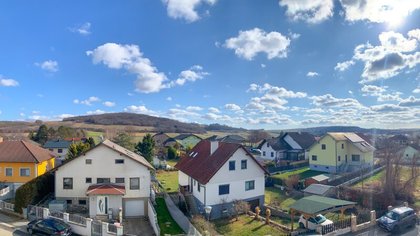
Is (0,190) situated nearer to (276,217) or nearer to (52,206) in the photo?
(52,206)

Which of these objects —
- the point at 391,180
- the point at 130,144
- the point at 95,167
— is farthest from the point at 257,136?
the point at 95,167

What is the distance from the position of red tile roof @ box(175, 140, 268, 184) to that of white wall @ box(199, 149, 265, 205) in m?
0.40

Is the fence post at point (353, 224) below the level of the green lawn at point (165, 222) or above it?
above

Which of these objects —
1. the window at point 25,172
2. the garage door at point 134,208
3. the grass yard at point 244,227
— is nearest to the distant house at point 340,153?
the grass yard at point 244,227

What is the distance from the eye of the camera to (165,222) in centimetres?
2727

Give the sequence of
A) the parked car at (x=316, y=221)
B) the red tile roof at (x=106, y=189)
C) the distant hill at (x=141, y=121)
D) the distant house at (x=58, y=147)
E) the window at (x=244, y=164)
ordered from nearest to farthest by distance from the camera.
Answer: the parked car at (x=316, y=221) → the red tile roof at (x=106, y=189) → the window at (x=244, y=164) → the distant house at (x=58, y=147) → the distant hill at (x=141, y=121)

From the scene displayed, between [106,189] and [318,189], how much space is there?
78.8ft

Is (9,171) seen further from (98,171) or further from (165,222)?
(165,222)

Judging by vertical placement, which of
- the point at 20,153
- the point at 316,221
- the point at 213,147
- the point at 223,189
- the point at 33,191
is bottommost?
the point at 316,221

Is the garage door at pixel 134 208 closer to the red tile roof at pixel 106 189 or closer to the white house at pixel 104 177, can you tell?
the white house at pixel 104 177

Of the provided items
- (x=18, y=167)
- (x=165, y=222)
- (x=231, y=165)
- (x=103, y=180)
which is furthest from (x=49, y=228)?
(x=18, y=167)

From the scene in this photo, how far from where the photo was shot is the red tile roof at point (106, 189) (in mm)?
28342

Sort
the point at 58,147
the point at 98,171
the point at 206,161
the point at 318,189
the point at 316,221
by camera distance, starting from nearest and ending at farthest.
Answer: the point at 316,221 → the point at 98,171 → the point at 206,161 → the point at 318,189 → the point at 58,147

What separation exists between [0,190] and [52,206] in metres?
8.85
